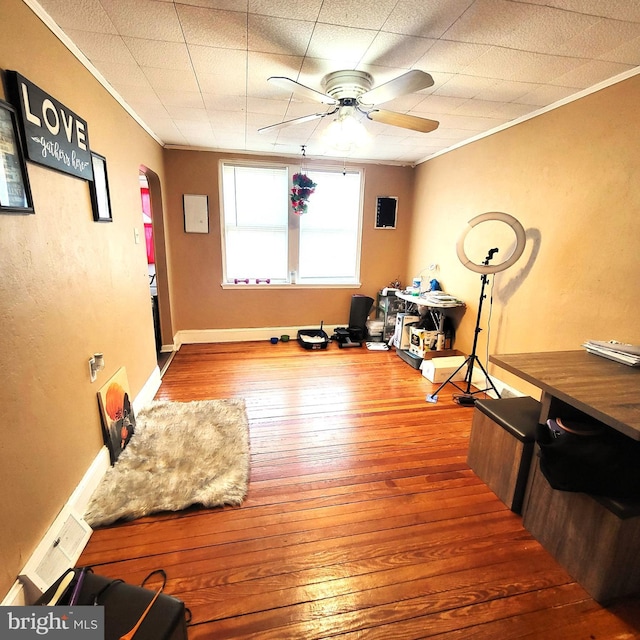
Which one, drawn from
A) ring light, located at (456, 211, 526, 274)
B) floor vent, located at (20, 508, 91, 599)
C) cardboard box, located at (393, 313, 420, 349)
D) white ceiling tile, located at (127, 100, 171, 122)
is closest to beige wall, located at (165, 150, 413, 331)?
cardboard box, located at (393, 313, 420, 349)

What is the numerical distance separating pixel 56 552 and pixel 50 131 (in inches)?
74.0

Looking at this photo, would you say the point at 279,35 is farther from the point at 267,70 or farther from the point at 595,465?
the point at 595,465

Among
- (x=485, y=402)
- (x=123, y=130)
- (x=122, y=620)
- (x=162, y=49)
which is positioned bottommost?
(x=122, y=620)

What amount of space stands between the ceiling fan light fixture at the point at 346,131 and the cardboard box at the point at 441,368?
2312mm

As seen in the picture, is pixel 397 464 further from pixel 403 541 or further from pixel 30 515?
pixel 30 515

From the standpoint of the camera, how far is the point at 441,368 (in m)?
3.44

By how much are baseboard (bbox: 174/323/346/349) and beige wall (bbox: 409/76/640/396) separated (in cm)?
244

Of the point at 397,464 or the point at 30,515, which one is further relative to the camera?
the point at 397,464

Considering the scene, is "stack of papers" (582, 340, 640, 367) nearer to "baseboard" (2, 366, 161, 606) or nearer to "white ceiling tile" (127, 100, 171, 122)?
"baseboard" (2, 366, 161, 606)

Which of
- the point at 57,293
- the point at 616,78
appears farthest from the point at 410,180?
the point at 57,293

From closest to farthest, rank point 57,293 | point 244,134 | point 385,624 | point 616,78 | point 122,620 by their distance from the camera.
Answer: point 122,620 < point 385,624 < point 57,293 < point 616,78 < point 244,134

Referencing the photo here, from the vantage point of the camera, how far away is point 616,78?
2.03 meters

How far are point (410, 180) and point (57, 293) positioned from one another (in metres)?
4.39

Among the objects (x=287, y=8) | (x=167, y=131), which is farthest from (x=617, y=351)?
(x=167, y=131)
